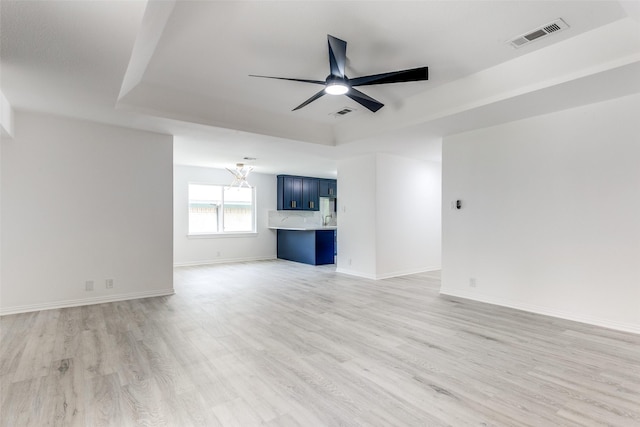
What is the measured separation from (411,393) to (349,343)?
91cm

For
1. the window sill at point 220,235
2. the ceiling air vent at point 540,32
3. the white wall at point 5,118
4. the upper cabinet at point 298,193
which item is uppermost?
the ceiling air vent at point 540,32

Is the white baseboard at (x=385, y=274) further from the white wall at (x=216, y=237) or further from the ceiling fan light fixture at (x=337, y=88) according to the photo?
the ceiling fan light fixture at (x=337, y=88)

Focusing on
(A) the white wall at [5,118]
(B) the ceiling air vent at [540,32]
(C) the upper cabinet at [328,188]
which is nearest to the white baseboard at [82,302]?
(A) the white wall at [5,118]

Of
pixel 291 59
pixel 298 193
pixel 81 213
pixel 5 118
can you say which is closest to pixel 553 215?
pixel 291 59

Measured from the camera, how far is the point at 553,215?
150 inches

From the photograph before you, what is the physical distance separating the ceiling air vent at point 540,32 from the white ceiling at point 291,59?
0.23 feet

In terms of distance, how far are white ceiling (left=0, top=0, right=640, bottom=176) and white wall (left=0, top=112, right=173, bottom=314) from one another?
41 centimetres

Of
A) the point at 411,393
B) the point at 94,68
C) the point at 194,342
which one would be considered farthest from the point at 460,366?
the point at 94,68

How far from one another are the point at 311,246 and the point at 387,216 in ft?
7.67

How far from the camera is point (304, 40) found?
2.79 meters

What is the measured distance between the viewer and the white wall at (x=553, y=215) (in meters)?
3.33

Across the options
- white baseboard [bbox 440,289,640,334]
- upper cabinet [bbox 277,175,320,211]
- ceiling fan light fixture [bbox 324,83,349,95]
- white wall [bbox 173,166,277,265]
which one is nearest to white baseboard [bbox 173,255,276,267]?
white wall [bbox 173,166,277,265]

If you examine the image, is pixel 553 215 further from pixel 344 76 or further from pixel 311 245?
pixel 311 245

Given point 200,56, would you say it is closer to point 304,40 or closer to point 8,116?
point 304,40
